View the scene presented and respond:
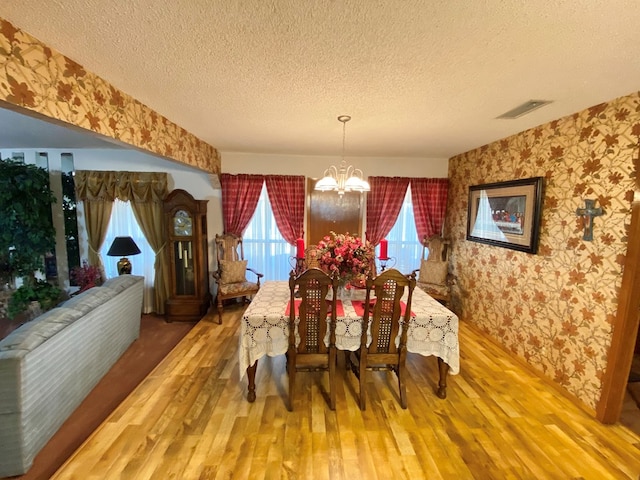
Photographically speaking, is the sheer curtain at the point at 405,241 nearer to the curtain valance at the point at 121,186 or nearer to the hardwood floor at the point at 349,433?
the hardwood floor at the point at 349,433

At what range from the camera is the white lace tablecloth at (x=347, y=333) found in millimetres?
2104

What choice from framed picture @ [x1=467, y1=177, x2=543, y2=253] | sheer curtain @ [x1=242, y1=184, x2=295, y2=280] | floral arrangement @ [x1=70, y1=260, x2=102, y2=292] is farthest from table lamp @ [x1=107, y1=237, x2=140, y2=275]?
framed picture @ [x1=467, y1=177, x2=543, y2=253]

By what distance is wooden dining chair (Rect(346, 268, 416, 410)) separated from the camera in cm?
196

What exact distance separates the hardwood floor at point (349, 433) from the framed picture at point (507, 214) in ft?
4.34

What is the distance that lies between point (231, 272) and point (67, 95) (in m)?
2.69

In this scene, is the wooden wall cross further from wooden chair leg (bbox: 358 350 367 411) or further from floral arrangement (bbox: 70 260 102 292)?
floral arrangement (bbox: 70 260 102 292)

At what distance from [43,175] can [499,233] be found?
560 centimetres

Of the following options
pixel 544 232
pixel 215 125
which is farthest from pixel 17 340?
pixel 544 232

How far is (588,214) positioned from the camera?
6.97 ft

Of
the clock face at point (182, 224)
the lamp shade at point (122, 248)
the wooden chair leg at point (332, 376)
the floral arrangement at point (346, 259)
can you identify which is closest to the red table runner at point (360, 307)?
the floral arrangement at point (346, 259)

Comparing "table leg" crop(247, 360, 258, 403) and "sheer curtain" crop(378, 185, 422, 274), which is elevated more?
"sheer curtain" crop(378, 185, 422, 274)

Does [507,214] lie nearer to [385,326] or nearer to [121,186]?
[385,326]

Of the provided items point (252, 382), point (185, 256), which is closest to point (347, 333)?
point (252, 382)

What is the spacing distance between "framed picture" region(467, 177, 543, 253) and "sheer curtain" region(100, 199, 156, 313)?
4.45 meters
